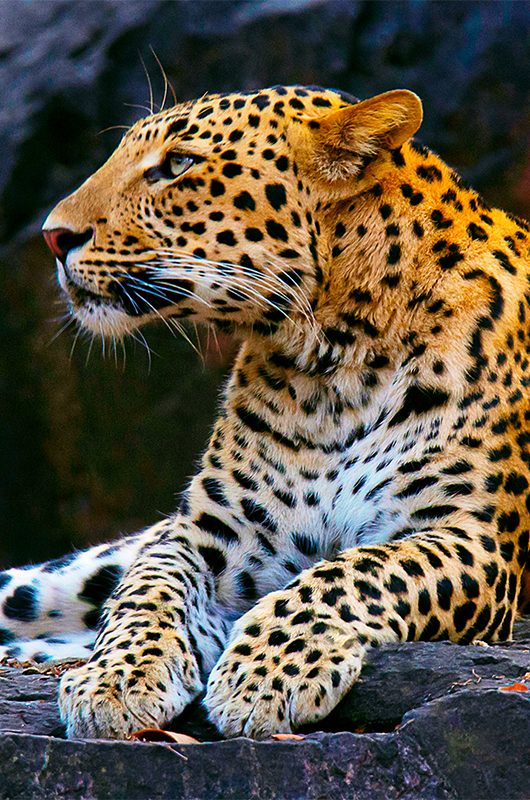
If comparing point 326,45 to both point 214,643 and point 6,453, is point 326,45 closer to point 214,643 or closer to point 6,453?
point 6,453

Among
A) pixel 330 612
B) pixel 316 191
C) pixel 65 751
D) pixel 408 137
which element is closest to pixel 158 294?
pixel 316 191

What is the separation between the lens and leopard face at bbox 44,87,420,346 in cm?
702

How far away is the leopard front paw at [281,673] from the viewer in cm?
543

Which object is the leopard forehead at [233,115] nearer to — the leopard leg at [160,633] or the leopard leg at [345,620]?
the leopard leg at [160,633]

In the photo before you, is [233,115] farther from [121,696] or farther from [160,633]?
[121,696]

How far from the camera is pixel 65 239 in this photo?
7148 mm

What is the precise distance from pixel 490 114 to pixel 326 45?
172 cm

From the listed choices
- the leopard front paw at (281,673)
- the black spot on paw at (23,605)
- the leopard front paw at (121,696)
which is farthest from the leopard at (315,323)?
the black spot on paw at (23,605)

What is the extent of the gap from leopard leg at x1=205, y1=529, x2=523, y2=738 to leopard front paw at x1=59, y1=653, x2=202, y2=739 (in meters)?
0.18

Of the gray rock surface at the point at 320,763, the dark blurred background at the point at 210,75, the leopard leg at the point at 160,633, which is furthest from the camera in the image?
the dark blurred background at the point at 210,75

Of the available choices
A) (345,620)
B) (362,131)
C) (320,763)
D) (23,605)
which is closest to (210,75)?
(23,605)

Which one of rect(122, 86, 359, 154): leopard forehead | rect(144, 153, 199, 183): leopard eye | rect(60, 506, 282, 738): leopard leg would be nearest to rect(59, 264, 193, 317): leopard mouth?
rect(144, 153, 199, 183): leopard eye

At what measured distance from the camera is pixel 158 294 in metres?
7.05

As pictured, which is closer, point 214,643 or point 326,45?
point 214,643
